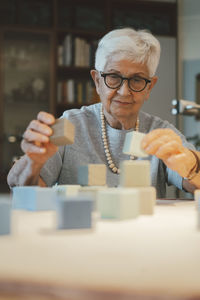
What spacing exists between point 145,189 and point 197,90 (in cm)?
362

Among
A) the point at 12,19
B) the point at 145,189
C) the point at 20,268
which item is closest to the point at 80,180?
the point at 145,189

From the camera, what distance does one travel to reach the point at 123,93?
172 cm

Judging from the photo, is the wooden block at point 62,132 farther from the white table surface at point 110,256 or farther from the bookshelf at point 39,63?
the bookshelf at point 39,63

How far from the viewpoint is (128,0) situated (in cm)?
448

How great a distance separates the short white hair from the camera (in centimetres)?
171

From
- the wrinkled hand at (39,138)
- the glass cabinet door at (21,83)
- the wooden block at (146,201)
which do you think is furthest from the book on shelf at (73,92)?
the wooden block at (146,201)

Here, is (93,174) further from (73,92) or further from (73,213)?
(73,92)

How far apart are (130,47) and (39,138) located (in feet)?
2.20

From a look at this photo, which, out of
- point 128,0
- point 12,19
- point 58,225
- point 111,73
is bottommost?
point 58,225

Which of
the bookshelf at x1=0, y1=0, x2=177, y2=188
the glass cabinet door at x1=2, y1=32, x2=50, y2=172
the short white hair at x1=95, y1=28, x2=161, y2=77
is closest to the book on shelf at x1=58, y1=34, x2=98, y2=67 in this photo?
the bookshelf at x1=0, y1=0, x2=177, y2=188

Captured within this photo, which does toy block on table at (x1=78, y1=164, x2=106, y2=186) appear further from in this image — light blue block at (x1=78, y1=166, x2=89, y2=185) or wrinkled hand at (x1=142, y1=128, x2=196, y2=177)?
wrinkled hand at (x1=142, y1=128, x2=196, y2=177)

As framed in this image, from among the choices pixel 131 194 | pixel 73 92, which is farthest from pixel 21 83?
pixel 131 194

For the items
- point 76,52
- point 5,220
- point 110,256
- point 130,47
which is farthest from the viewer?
point 76,52

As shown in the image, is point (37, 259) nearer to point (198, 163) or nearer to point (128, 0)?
point (198, 163)
